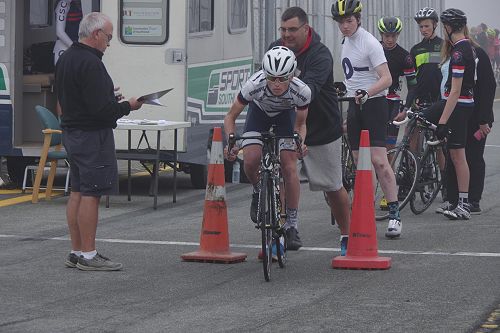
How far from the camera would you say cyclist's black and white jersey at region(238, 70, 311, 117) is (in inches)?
393

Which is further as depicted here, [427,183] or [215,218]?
[427,183]

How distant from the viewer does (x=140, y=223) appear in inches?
512

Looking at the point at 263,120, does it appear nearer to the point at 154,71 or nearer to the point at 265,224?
the point at 265,224

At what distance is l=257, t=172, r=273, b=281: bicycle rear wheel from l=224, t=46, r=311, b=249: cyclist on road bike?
24cm

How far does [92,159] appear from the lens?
33.4ft

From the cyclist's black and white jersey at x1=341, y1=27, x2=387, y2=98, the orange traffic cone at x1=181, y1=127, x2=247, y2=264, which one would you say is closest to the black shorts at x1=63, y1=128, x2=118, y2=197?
the orange traffic cone at x1=181, y1=127, x2=247, y2=264

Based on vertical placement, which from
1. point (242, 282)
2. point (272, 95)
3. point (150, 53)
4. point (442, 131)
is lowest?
point (242, 282)

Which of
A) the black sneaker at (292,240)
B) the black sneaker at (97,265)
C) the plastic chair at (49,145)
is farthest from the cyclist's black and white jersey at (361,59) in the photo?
the plastic chair at (49,145)

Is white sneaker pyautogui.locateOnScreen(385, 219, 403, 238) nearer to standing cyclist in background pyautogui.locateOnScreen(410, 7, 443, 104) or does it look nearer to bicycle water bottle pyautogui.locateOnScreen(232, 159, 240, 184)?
standing cyclist in background pyautogui.locateOnScreen(410, 7, 443, 104)

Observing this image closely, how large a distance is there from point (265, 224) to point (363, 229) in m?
0.97

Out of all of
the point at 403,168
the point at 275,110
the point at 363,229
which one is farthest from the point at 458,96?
the point at 275,110

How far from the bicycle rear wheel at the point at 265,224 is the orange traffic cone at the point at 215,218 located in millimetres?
854

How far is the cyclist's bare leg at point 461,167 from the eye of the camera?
43.1ft

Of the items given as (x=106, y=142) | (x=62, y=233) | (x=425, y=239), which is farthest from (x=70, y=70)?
(x=425, y=239)
